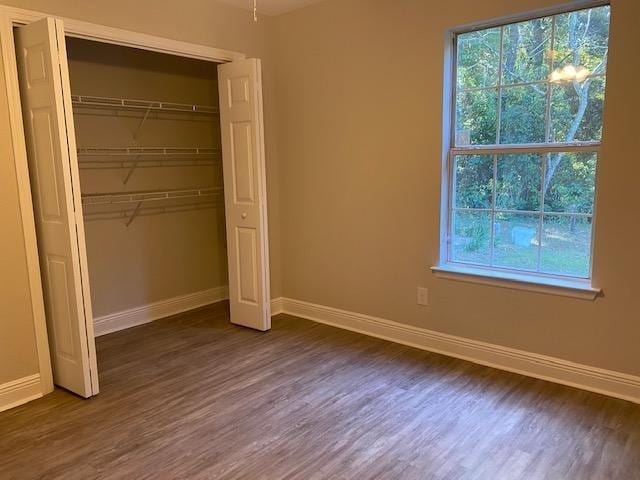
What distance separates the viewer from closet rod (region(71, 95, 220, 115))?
3660mm

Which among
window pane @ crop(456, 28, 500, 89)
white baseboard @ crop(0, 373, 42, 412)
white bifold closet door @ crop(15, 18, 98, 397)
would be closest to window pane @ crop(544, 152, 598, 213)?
window pane @ crop(456, 28, 500, 89)

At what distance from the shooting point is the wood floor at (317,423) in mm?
2180

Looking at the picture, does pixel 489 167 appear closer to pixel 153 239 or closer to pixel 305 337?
pixel 305 337

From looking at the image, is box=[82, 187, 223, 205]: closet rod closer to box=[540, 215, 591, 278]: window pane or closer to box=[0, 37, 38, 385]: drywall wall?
box=[0, 37, 38, 385]: drywall wall

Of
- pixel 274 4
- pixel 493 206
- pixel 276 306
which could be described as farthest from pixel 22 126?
pixel 493 206

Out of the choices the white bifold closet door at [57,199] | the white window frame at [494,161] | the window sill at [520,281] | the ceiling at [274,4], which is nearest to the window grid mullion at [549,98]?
the white window frame at [494,161]

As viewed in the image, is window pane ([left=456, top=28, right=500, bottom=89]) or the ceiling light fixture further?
window pane ([left=456, top=28, right=500, bottom=89])

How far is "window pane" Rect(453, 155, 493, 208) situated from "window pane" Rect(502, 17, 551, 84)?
51 cm

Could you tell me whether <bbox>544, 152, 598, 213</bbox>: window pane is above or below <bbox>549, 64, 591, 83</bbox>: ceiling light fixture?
below

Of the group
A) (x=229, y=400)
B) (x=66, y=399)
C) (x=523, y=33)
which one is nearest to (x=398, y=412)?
(x=229, y=400)

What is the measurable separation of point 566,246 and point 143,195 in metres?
3.18

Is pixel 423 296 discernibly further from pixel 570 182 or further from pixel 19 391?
pixel 19 391

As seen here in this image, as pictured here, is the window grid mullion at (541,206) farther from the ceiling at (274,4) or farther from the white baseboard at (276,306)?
the white baseboard at (276,306)

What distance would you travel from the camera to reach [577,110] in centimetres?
280
